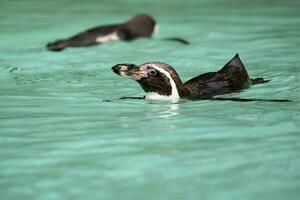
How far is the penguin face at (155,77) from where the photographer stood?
6.22 m

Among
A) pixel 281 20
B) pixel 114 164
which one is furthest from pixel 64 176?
pixel 281 20

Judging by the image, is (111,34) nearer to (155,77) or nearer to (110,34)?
(110,34)

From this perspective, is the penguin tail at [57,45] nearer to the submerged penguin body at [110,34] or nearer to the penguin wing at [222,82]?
the submerged penguin body at [110,34]

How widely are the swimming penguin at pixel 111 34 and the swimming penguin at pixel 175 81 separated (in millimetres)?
3452

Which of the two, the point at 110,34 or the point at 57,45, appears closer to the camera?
the point at 57,45

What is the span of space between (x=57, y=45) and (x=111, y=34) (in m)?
0.98

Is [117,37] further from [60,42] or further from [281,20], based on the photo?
[281,20]

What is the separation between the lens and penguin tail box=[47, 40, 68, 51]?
10078 millimetres

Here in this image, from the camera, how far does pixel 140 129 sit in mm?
5371

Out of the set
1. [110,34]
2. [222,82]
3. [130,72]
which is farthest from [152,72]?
[110,34]

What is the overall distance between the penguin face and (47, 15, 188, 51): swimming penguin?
3.91m

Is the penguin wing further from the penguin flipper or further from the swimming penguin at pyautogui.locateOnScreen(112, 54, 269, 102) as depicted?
the penguin flipper


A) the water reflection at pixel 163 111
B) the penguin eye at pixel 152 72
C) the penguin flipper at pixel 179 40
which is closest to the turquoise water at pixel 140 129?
the water reflection at pixel 163 111

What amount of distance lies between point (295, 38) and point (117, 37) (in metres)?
2.51
